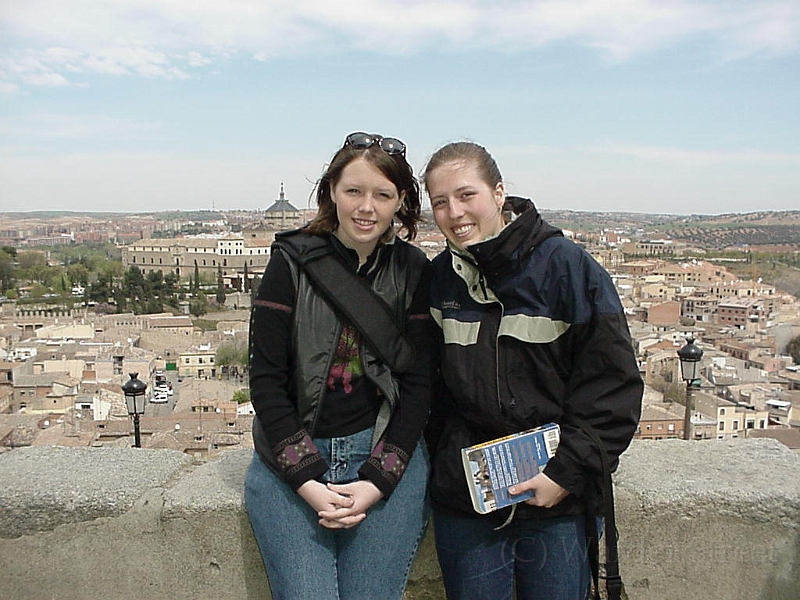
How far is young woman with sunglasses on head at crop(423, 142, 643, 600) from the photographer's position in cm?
121

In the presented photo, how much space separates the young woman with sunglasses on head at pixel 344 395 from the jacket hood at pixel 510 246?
0.49 feet

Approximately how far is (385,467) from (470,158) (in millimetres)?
524

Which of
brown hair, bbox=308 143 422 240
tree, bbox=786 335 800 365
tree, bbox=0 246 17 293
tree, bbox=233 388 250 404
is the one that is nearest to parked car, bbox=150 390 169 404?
tree, bbox=233 388 250 404

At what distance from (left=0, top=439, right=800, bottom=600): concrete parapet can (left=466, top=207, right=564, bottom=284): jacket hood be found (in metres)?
0.46

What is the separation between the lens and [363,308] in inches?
51.7

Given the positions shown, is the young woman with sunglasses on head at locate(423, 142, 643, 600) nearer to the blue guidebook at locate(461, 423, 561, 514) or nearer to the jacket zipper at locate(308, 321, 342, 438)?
the blue guidebook at locate(461, 423, 561, 514)

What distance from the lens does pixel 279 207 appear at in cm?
5569

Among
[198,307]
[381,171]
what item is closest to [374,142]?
[381,171]

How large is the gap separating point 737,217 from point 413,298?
121082mm

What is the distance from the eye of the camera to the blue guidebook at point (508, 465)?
1229mm

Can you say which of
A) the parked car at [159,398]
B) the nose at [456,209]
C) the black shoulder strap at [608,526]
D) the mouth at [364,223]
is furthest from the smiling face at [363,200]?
the parked car at [159,398]

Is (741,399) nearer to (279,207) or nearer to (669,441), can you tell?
(669,441)

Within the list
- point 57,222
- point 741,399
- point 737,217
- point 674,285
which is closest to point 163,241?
point 674,285

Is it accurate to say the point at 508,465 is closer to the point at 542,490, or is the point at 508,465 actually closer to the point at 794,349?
the point at 542,490
